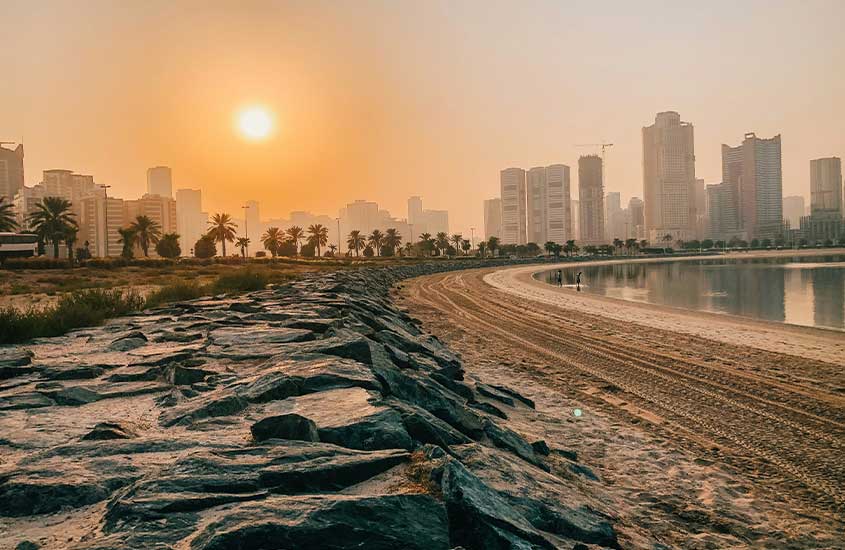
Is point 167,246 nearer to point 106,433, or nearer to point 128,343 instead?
point 128,343

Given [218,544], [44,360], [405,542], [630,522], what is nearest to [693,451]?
[630,522]

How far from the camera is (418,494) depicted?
3039mm

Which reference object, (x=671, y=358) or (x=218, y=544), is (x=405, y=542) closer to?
(x=218, y=544)

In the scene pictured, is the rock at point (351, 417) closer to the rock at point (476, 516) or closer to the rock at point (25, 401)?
the rock at point (476, 516)

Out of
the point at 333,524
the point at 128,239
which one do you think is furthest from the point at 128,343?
the point at 128,239

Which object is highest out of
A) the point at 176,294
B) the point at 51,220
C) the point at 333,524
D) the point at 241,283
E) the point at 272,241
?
the point at 51,220

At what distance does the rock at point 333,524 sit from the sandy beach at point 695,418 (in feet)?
7.87

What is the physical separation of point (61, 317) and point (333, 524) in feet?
37.2

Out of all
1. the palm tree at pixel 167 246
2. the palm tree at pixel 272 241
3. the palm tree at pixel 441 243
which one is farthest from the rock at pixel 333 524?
the palm tree at pixel 441 243

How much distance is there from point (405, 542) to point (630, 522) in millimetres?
3157

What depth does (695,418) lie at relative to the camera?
8984 millimetres

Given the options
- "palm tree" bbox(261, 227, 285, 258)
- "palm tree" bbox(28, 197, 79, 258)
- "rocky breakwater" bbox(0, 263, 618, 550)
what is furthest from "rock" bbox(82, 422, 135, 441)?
"palm tree" bbox(261, 227, 285, 258)

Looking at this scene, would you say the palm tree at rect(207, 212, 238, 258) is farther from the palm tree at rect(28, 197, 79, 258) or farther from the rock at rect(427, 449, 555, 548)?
the rock at rect(427, 449, 555, 548)

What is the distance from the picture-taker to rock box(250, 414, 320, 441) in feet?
12.9
